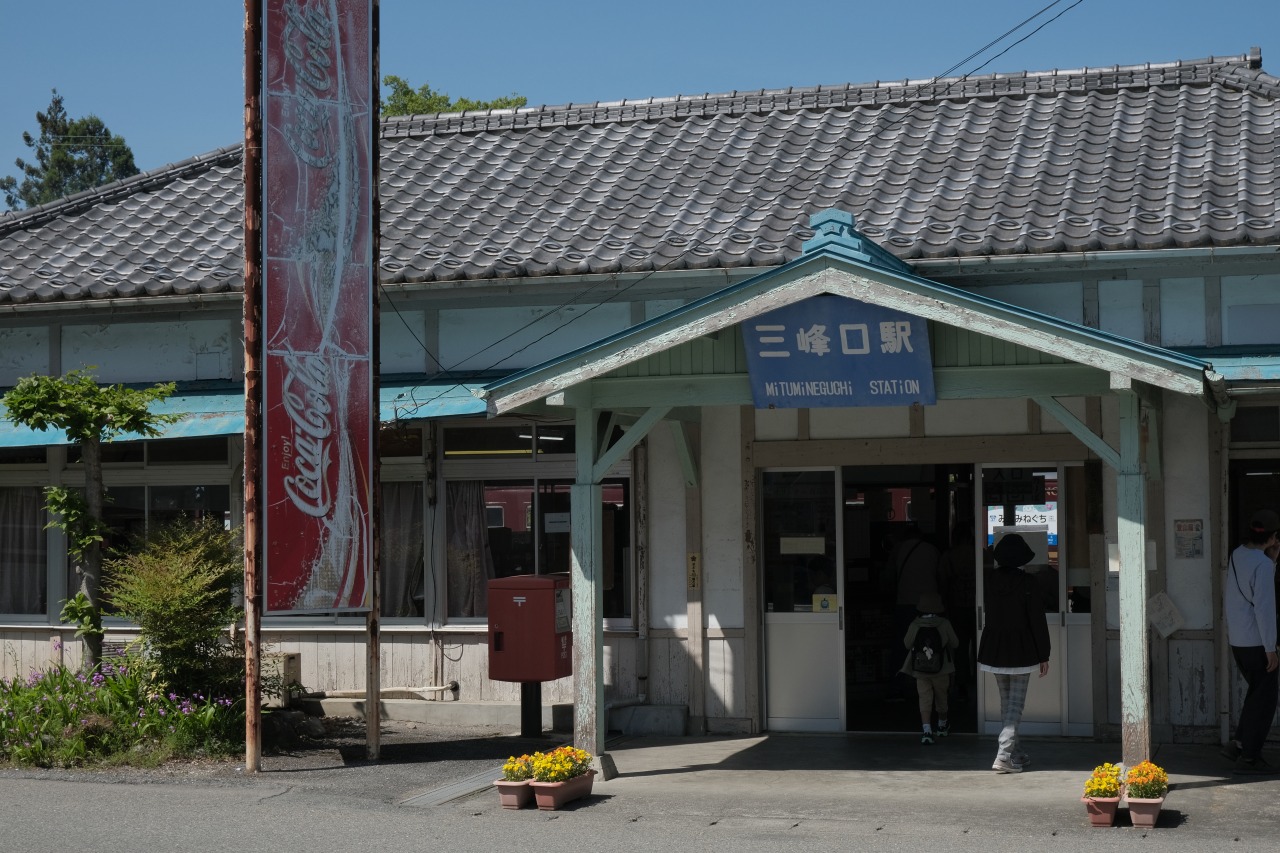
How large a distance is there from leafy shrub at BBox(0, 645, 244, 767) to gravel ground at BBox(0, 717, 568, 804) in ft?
0.43

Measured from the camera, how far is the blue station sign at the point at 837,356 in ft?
30.7

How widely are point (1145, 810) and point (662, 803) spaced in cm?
296

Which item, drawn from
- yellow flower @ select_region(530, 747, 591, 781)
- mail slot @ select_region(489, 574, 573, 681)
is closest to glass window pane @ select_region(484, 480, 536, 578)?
mail slot @ select_region(489, 574, 573, 681)

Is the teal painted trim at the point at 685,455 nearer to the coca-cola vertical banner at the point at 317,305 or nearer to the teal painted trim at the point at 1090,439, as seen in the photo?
the coca-cola vertical banner at the point at 317,305

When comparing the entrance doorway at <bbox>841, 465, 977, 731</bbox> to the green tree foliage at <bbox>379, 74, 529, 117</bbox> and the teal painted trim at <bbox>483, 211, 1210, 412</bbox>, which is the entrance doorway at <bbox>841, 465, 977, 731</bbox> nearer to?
the teal painted trim at <bbox>483, 211, 1210, 412</bbox>

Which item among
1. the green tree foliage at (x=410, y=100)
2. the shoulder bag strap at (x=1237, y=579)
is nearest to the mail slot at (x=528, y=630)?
the shoulder bag strap at (x=1237, y=579)

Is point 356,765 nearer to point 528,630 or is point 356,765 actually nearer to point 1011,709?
point 528,630

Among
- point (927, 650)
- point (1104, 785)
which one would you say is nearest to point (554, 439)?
point (927, 650)

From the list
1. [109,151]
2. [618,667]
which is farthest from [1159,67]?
[109,151]

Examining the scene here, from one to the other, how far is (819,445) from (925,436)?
884 mm

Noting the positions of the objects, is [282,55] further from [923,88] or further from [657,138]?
[923,88]

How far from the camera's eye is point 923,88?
1556 centimetres

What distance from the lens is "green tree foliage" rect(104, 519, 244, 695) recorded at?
36.6 ft

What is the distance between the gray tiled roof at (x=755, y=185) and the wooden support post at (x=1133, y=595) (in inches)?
92.0
